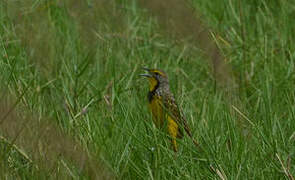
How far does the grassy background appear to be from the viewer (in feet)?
7.49

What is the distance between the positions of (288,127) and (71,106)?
3.39 ft

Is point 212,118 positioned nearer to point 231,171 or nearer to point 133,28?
point 231,171

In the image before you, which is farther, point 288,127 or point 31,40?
point 288,127

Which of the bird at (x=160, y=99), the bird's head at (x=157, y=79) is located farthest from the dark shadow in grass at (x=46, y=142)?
the bird's head at (x=157, y=79)

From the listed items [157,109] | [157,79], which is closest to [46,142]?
[157,109]

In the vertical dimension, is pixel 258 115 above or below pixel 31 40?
below

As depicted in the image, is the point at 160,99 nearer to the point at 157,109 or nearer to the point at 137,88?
the point at 157,109

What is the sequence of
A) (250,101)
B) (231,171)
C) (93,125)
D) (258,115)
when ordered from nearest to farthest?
1. (231,171)
2. (93,125)
3. (258,115)
4. (250,101)

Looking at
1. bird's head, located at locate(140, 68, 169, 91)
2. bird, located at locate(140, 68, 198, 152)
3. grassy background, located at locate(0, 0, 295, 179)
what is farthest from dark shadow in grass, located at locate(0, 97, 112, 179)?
bird's head, located at locate(140, 68, 169, 91)

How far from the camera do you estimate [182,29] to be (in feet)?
10.7

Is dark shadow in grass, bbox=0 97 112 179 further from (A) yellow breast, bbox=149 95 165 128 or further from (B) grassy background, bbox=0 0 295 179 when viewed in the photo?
(A) yellow breast, bbox=149 95 165 128

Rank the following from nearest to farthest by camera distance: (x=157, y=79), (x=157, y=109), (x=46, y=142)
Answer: (x=46, y=142) < (x=157, y=109) < (x=157, y=79)

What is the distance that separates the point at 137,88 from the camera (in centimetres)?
387

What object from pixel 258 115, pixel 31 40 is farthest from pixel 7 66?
pixel 258 115
